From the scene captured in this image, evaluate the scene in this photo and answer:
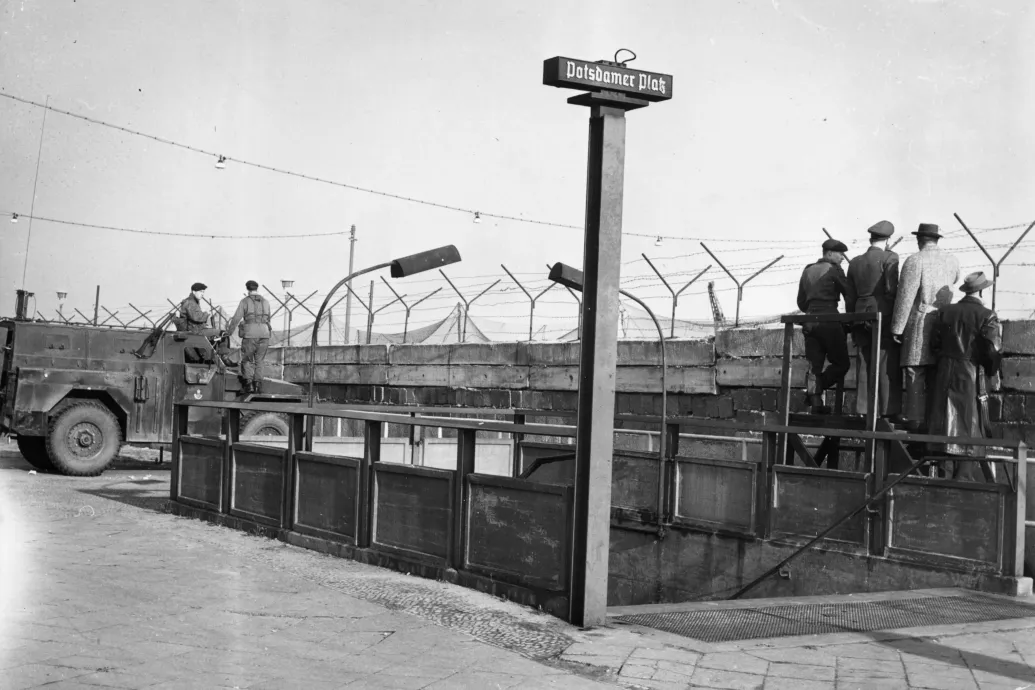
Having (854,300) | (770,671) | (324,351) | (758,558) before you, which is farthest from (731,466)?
(324,351)

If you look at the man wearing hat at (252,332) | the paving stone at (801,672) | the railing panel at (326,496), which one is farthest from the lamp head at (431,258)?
the man wearing hat at (252,332)

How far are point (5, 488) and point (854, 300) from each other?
9894 mm

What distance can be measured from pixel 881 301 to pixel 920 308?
1.94 ft

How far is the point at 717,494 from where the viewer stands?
10.4 meters

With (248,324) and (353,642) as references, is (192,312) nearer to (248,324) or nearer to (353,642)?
(248,324)

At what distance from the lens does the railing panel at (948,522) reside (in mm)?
8148

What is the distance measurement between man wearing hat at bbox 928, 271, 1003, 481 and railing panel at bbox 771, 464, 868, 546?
1170 mm

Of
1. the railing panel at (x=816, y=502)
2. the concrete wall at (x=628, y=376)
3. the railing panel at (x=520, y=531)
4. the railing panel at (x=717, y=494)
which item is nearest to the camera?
the railing panel at (x=520, y=531)

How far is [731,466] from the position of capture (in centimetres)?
1023

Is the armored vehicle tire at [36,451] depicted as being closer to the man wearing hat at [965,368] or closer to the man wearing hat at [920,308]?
the man wearing hat at [920,308]

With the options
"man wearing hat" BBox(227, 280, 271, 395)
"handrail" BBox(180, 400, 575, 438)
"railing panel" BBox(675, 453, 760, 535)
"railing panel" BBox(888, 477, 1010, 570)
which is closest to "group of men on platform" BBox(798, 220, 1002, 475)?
"railing panel" BBox(888, 477, 1010, 570)

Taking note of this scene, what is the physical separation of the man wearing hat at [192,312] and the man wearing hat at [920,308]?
10549 millimetres

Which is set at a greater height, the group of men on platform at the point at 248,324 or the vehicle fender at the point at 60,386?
the group of men on platform at the point at 248,324

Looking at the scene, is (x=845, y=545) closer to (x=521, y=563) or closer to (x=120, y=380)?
(x=521, y=563)
